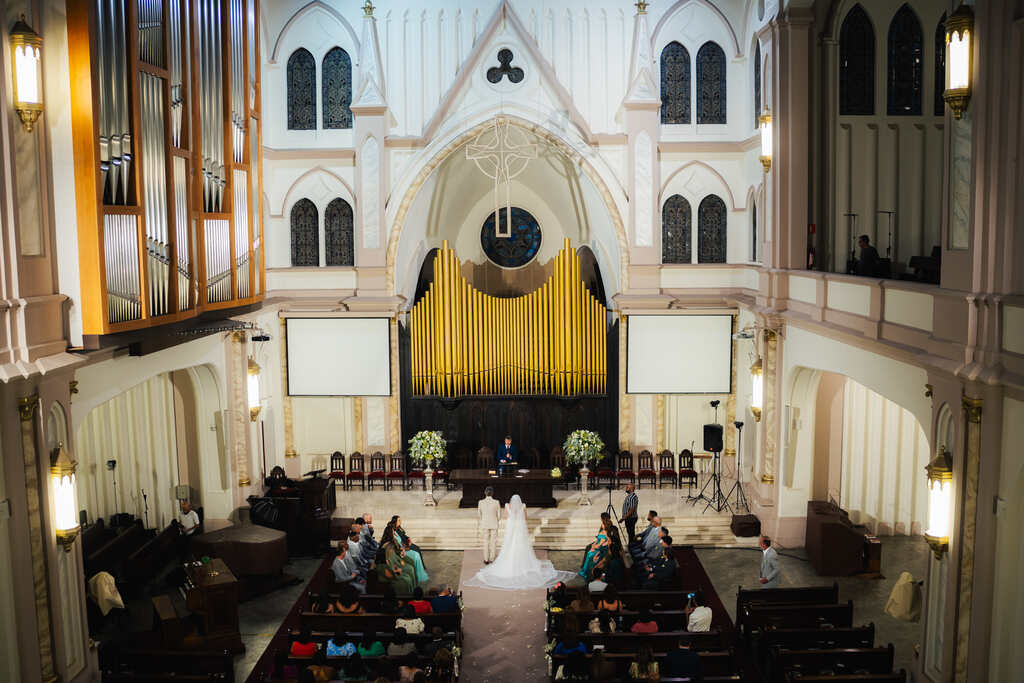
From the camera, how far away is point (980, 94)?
1020 cm

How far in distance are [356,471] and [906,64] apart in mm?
14488

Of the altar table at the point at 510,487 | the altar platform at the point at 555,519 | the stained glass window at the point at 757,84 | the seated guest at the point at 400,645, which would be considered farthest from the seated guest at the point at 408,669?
the stained glass window at the point at 757,84

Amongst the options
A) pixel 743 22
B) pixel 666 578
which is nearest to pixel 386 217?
pixel 743 22

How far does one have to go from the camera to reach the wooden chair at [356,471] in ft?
71.2

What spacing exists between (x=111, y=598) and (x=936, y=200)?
51.2 ft

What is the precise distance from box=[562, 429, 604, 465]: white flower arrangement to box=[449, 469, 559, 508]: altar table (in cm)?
104

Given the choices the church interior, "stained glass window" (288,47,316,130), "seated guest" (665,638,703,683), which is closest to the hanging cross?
the church interior

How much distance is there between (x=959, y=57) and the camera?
10.3m

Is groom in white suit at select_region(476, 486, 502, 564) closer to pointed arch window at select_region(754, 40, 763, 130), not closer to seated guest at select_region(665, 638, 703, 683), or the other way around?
seated guest at select_region(665, 638, 703, 683)

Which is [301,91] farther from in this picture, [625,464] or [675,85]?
[625,464]

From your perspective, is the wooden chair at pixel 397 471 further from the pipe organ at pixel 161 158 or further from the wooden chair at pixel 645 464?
the pipe organ at pixel 161 158

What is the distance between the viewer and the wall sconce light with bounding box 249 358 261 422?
19297mm

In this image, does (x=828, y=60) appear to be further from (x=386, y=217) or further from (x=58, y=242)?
(x=58, y=242)

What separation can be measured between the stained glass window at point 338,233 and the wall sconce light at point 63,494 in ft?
37.3
